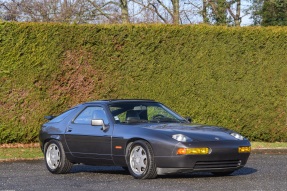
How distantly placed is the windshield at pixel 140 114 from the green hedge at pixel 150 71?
21.1ft

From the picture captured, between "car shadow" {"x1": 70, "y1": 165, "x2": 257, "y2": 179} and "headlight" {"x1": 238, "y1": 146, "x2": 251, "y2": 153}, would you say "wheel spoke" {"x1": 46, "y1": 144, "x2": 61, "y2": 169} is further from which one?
"headlight" {"x1": 238, "y1": 146, "x2": 251, "y2": 153}

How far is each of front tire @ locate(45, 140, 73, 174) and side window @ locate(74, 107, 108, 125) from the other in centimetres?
57

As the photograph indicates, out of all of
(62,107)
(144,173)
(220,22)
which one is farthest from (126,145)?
(220,22)

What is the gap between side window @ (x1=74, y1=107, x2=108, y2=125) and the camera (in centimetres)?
1301

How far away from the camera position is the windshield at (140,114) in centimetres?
1282

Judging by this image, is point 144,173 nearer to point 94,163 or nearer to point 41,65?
point 94,163

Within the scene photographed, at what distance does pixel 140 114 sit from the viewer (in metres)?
13.0

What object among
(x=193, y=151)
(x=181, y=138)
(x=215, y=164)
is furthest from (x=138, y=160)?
(x=215, y=164)

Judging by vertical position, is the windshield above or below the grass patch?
above

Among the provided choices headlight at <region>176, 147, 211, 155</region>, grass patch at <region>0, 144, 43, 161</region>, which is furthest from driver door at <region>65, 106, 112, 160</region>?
grass patch at <region>0, 144, 43, 161</region>

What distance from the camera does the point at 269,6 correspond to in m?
36.7

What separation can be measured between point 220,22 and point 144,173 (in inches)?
978

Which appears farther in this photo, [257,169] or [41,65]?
[41,65]

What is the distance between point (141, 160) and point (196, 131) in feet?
3.27
